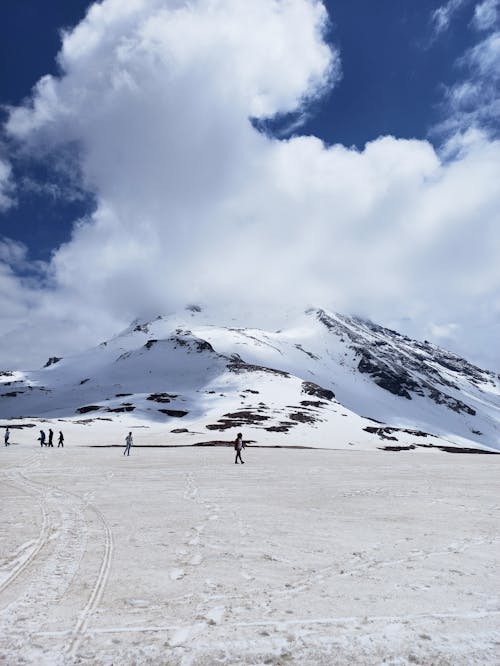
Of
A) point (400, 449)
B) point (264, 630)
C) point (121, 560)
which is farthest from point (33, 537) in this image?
point (400, 449)

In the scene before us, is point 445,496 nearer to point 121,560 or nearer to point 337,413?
point 121,560

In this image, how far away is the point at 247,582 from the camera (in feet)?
23.4

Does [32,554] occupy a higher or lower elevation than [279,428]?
lower

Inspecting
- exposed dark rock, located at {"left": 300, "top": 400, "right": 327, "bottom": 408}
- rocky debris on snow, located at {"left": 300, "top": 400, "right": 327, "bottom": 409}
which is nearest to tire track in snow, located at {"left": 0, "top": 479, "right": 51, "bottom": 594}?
rocky debris on snow, located at {"left": 300, "top": 400, "right": 327, "bottom": 409}

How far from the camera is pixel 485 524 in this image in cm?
1174

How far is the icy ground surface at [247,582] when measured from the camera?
16.6 ft

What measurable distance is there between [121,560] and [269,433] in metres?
66.0

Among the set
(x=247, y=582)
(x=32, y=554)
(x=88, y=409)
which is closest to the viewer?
(x=247, y=582)

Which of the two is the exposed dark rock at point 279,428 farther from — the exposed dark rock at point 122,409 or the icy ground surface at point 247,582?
the icy ground surface at point 247,582

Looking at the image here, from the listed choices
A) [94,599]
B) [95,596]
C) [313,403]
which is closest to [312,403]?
[313,403]

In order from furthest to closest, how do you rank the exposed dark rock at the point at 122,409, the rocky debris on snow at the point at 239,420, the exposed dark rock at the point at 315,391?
the exposed dark rock at the point at 315,391 < the exposed dark rock at the point at 122,409 < the rocky debris on snow at the point at 239,420

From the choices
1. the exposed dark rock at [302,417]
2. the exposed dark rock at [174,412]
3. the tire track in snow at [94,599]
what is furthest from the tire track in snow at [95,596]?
the exposed dark rock at [174,412]

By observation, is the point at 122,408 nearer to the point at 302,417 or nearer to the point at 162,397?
the point at 162,397

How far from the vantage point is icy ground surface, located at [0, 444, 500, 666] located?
5.06 meters
